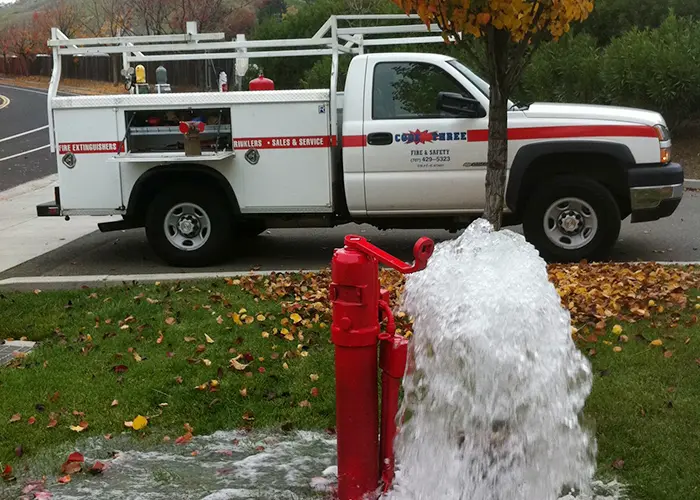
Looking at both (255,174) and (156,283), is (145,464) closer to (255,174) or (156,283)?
(156,283)

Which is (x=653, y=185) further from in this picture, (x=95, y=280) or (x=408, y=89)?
(x=95, y=280)

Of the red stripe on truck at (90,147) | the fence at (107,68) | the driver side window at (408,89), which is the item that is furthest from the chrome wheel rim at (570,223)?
the fence at (107,68)

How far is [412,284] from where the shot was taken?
3.55 meters

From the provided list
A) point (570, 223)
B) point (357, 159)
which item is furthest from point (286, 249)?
point (570, 223)

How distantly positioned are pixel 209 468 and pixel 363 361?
3.94 ft

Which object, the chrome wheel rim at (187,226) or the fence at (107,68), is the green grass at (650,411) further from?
the fence at (107,68)

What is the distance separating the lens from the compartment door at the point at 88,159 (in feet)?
27.0

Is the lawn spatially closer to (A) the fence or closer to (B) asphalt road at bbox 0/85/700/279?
(B) asphalt road at bbox 0/85/700/279

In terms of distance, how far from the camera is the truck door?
786 centimetres

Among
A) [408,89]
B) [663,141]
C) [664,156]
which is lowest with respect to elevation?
[664,156]

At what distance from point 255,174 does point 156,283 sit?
1547mm

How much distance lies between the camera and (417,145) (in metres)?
7.89

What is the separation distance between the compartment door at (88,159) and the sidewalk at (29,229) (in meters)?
1.29

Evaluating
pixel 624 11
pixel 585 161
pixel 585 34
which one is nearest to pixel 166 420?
pixel 585 161
